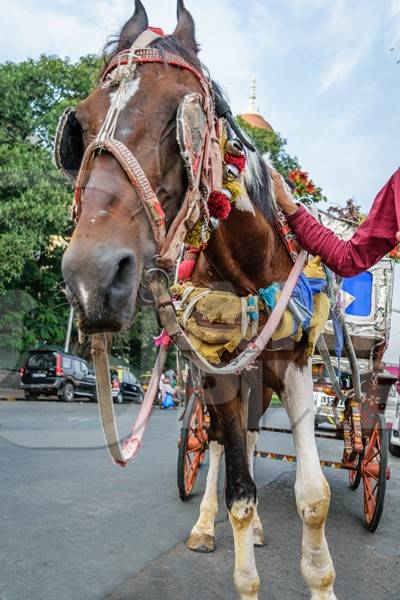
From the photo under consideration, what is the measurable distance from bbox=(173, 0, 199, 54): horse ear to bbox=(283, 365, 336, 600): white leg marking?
163cm

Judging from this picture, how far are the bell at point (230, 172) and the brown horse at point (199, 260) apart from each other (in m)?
0.23

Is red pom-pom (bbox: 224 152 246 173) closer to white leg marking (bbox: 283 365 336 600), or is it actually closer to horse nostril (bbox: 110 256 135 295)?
horse nostril (bbox: 110 256 135 295)

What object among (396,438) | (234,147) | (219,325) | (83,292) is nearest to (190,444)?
(219,325)

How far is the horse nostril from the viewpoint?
1675 millimetres

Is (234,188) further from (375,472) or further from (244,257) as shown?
(375,472)

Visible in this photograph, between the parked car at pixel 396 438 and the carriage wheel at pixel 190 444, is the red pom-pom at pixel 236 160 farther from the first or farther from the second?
the parked car at pixel 396 438

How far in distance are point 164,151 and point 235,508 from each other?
190 centimetres

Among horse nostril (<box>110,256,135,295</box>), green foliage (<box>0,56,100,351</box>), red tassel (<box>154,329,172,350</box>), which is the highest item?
green foliage (<box>0,56,100,351</box>)

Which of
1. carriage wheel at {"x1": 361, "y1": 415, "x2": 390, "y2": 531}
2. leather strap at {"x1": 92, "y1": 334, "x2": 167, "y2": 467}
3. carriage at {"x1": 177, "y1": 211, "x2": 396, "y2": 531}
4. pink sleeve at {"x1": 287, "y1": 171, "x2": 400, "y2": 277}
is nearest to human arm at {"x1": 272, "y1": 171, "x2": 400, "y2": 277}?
pink sleeve at {"x1": 287, "y1": 171, "x2": 400, "y2": 277}

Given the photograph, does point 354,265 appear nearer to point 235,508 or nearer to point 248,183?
point 248,183

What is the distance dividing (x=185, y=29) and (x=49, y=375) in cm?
1800

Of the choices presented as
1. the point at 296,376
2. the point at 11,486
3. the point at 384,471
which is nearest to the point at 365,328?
the point at 384,471

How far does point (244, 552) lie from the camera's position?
2949 millimetres

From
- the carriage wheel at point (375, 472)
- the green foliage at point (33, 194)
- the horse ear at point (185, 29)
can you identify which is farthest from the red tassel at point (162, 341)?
the green foliage at point (33, 194)
